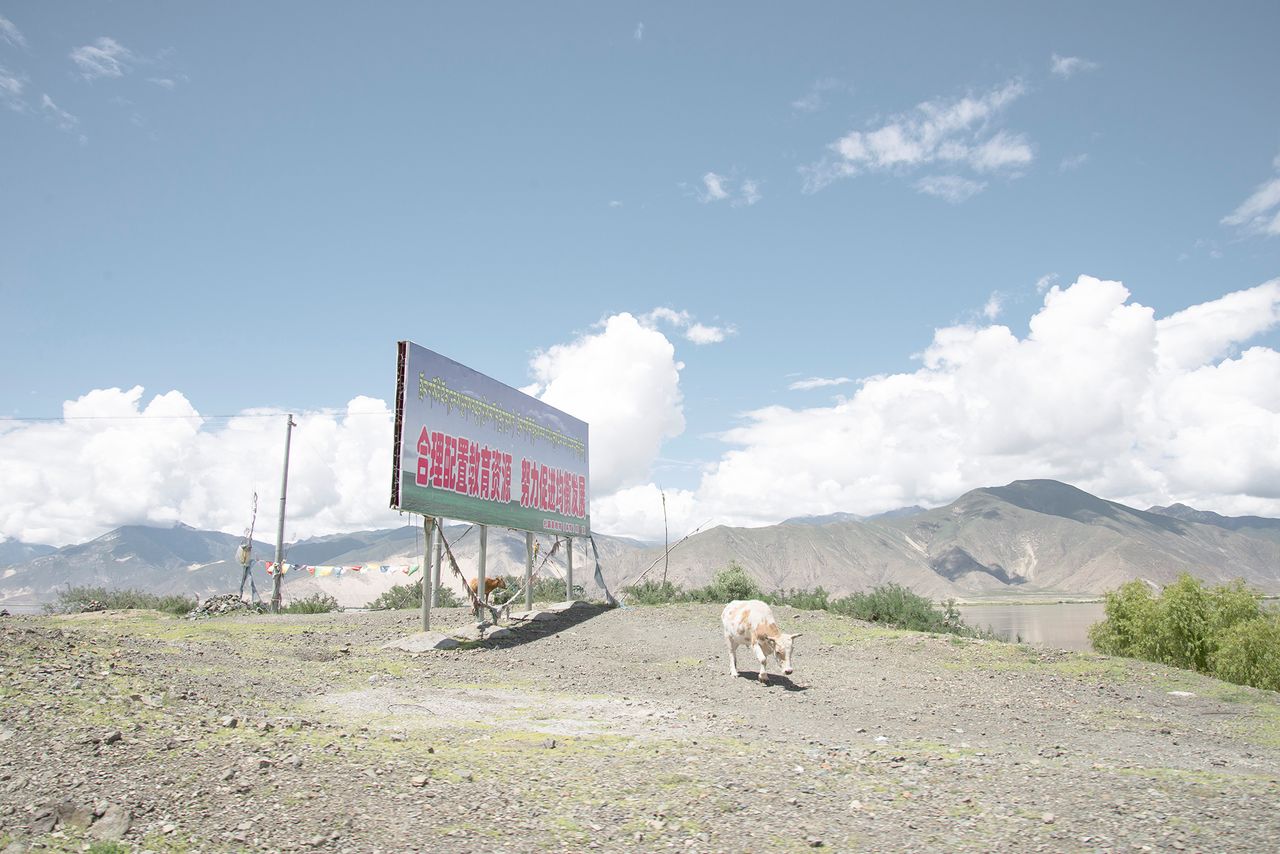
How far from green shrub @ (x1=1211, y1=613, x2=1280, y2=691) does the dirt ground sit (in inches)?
196

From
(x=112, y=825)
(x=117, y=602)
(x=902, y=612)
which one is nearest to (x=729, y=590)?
(x=902, y=612)

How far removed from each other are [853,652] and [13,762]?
16.8 meters

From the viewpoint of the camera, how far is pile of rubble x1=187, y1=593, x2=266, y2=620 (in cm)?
3138

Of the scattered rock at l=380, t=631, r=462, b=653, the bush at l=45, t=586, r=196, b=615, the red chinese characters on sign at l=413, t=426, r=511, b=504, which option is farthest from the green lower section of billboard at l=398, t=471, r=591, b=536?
the bush at l=45, t=586, r=196, b=615

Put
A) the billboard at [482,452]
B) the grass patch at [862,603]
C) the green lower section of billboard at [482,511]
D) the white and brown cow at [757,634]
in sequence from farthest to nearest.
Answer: the grass patch at [862,603]
the billboard at [482,452]
the green lower section of billboard at [482,511]
the white and brown cow at [757,634]

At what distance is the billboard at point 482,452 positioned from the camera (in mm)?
20469

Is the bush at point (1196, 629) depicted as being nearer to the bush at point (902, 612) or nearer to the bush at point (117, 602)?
the bush at point (902, 612)

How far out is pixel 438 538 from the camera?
21.9m

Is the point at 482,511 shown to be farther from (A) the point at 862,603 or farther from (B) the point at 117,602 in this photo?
(B) the point at 117,602

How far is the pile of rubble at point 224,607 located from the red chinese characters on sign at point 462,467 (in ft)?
46.0

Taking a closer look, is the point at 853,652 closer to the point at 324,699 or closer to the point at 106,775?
the point at 324,699

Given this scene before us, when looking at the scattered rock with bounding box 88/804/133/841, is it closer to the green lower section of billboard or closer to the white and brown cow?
the white and brown cow

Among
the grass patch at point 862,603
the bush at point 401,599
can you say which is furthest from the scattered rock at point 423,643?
the bush at point 401,599

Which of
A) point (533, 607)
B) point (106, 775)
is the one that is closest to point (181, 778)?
point (106, 775)
